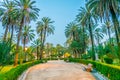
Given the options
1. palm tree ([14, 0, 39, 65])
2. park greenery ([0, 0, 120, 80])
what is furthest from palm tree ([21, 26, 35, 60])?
palm tree ([14, 0, 39, 65])

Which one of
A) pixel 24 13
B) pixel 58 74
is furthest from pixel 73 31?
pixel 58 74

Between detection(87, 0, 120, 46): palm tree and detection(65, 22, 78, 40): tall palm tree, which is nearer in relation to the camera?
detection(87, 0, 120, 46): palm tree

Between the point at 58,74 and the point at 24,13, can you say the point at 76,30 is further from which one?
the point at 58,74

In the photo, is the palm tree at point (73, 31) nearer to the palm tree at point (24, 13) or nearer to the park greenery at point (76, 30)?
the park greenery at point (76, 30)

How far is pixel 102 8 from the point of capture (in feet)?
118

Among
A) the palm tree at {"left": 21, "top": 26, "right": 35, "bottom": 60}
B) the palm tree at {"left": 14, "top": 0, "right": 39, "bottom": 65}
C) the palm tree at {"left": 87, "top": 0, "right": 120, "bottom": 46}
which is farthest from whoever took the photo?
the palm tree at {"left": 21, "top": 26, "right": 35, "bottom": 60}

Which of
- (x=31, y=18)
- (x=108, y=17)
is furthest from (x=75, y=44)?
(x=108, y=17)

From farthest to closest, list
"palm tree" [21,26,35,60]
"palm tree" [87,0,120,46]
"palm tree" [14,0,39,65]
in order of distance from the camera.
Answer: "palm tree" [21,26,35,60] < "palm tree" [14,0,39,65] < "palm tree" [87,0,120,46]

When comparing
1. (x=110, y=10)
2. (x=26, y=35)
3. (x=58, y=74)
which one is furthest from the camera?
(x=26, y=35)

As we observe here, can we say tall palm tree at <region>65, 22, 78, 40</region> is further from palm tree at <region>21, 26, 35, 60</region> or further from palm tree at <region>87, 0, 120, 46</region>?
palm tree at <region>87, 0, 120, 46</region>

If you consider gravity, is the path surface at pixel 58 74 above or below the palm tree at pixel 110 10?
below

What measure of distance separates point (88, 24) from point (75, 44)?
699 inches

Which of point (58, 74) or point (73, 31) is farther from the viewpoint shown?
point (73, 31)

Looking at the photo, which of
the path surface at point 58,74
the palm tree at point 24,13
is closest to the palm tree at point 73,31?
the palm tree at point 24,13
